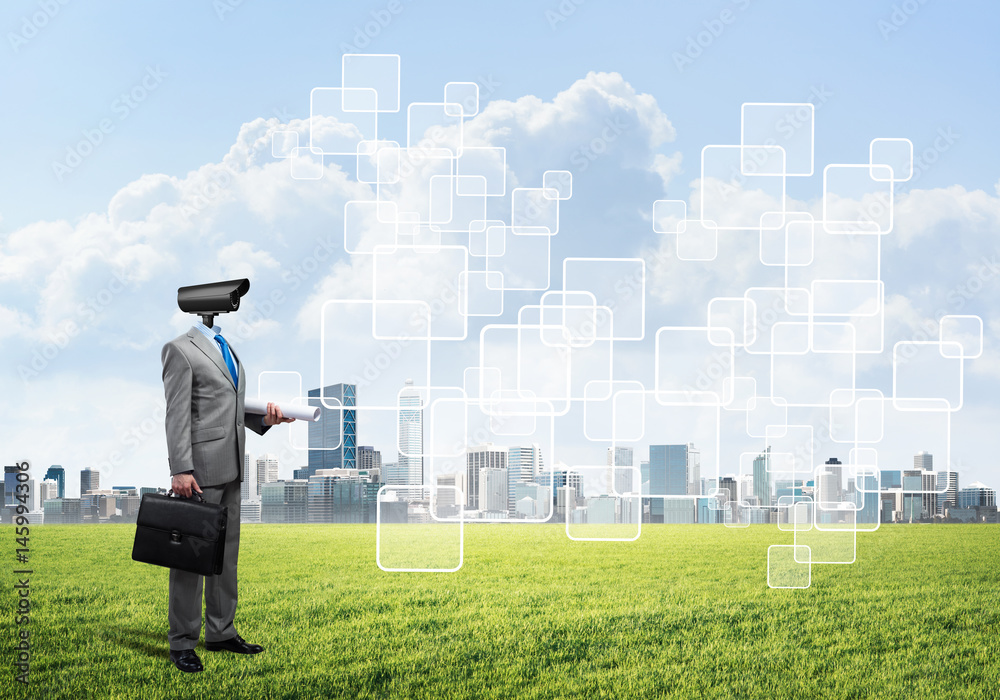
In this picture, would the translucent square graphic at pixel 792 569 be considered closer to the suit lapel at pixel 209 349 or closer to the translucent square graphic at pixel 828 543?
the translucent square graphic at pixel 828 543

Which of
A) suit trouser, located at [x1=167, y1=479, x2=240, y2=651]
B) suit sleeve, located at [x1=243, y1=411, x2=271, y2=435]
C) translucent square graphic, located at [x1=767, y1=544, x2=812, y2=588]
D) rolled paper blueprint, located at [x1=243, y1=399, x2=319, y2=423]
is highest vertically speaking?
rolled paper blueprint, located at [x1=243, y1=399, x2=319, y2=423]

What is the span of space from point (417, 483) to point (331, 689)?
207 centimetres

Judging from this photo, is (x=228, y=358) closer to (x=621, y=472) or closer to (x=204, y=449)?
(x=204, y=449)

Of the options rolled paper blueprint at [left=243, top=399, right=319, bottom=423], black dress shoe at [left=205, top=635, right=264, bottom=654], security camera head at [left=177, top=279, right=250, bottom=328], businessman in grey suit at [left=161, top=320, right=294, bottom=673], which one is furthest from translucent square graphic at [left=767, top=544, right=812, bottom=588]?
security camera head at [left=177, top=279, right=250, bottom=328]

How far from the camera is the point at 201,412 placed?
19.2 feet

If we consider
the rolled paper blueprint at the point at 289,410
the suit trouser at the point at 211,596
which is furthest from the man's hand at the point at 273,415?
the suit trouser at the point at 211,596

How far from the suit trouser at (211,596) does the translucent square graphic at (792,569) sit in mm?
5446

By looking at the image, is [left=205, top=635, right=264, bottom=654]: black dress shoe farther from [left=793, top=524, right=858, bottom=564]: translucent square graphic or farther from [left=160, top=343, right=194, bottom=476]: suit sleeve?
[left=793, top=524, right=858, bottom=564]: translucent square graphic

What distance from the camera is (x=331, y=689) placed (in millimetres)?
5789

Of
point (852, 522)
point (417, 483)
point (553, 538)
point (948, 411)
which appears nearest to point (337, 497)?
point (553, 538)

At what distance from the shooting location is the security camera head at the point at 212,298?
19.8 ft

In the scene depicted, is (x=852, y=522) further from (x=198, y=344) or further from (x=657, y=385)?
(x=198, y=344)

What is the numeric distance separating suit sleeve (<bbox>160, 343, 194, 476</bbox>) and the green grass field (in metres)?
1.56

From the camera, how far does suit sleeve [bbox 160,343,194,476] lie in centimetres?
A: 567
